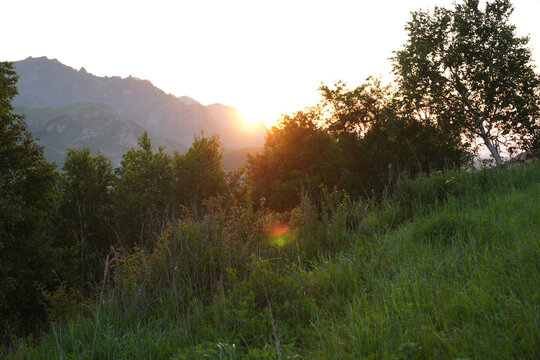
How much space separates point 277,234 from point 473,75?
25501 millimetres

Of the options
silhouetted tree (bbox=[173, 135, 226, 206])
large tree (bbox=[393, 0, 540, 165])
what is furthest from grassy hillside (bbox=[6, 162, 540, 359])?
silhouetted tree (bbox=[173, 135, 226, 206])

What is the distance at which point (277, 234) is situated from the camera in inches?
233

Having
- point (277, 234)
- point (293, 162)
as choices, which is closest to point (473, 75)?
point (293, 162)

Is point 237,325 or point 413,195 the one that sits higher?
point 413,195

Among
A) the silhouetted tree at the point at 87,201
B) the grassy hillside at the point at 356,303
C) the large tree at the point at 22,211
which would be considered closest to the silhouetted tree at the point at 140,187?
the silhouetted tree at the point at 87,201

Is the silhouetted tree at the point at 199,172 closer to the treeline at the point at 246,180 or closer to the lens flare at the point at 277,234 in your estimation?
the treeline at the point at 246,180

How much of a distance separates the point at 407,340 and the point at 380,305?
23.7 inches

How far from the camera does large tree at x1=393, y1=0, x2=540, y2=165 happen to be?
22.0 meters

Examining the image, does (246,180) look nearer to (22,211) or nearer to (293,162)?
(293,162)

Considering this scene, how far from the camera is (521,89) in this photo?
73.7ft

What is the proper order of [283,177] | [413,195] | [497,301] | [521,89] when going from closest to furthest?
1. [497,301]
2. [413,195]
3. [521,89]
4. [283,177]

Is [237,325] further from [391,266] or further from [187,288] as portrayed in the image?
[391,266]

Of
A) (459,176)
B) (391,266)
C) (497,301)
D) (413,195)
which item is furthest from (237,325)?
(459,176)

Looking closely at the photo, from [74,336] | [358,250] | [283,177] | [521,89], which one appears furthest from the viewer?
[283,177]
